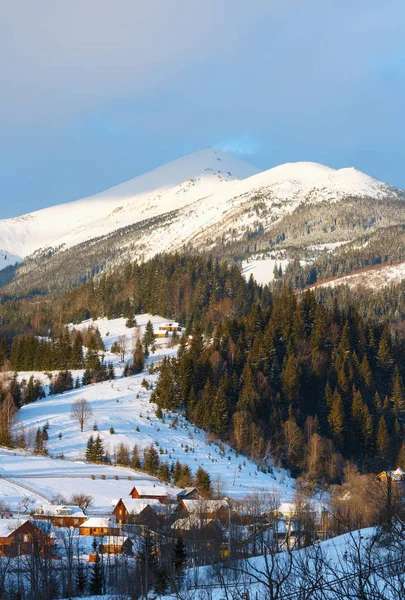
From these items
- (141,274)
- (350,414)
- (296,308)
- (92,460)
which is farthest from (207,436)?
(141,274)

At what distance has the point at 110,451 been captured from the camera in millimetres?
77938

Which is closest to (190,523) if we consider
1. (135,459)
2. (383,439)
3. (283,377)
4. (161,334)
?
(135,459)

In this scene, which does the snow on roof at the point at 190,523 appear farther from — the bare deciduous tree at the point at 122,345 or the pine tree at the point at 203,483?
the bare deciduous tree at the point at 122,345

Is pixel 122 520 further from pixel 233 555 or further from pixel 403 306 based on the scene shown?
pixel 403 306

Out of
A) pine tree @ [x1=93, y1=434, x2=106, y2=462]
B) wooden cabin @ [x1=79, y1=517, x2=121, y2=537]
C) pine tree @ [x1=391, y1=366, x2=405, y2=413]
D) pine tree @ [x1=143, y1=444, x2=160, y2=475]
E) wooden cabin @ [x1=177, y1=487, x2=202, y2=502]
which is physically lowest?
wooden cabin @ [x1=79, y1=517, x2=121, y2=537]

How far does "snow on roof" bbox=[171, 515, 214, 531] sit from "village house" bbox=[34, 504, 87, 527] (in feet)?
24.6

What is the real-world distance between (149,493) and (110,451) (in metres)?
14.8

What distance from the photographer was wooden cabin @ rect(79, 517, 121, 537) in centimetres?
5353

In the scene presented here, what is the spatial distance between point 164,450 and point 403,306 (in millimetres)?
114740

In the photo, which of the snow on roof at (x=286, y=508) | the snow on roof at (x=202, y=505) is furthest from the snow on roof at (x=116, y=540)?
the snow on roof at (x=286, y=508)

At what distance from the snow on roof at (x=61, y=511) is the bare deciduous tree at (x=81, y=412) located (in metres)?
24.3

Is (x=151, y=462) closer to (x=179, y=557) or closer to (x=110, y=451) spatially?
(x=110, y=451)

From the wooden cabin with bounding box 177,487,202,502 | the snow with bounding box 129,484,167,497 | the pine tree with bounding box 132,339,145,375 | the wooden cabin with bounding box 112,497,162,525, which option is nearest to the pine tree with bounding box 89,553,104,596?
the wooden cabin with bounding box 112,497,162,525

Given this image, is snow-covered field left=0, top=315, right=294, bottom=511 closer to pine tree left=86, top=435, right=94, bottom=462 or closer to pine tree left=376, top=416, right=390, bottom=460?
pine tree left=86, top=435, right=94, bottom=462
